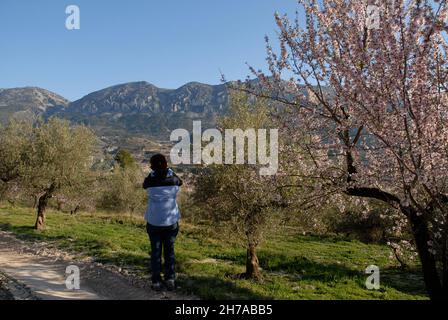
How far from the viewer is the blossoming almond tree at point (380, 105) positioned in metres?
8.28

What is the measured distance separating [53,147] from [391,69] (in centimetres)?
2584

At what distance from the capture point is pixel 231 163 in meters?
15.7

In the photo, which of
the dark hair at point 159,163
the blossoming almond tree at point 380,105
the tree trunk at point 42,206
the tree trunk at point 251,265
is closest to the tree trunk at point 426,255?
the blossoming almond tree at point 380,105

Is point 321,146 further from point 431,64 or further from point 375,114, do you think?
point 431,64

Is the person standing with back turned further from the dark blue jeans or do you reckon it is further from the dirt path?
the dirt path

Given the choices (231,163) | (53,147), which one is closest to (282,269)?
(231,163)

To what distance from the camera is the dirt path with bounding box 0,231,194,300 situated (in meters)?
10.9

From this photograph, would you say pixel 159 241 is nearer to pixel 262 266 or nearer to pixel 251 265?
pixel 251 265

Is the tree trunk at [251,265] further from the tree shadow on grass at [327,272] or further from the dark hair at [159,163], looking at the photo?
the dark hair at [159,163]

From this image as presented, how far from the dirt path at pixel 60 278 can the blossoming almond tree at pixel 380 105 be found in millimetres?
5880

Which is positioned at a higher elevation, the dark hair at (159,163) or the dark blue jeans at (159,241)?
the dark hair at (159,163)

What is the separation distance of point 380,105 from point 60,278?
11882 mm

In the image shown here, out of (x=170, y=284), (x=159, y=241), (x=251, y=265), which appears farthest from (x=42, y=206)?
(x=159, y=241)

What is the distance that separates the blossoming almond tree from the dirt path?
588cm
